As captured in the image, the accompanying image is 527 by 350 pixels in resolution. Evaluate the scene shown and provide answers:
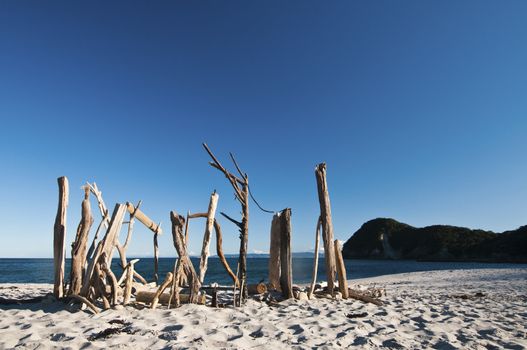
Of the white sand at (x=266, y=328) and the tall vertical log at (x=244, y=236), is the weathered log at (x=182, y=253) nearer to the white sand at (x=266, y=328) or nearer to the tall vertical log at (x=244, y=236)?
A: the white sand at (x=266, y=328)

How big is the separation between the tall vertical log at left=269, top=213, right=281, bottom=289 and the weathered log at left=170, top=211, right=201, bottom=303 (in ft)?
6.39

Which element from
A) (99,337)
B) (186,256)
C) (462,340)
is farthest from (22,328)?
(462,340)

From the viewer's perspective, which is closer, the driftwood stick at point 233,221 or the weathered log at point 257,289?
the driftwood stick at point 233,221

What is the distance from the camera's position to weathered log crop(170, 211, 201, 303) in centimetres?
664

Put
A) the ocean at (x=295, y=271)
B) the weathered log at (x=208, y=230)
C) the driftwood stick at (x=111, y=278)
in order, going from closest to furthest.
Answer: the driftwood stick at (x=111, y=278) → the weathered log at (x=208, y=230) → the ocean at (x=295, y=271)

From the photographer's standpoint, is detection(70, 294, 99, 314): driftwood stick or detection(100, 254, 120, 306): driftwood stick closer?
detection(70, 294, 99, 314): driftwood stick

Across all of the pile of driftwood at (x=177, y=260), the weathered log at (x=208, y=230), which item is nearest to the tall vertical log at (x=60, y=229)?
the pile of driftwood at (x=177, y=260)

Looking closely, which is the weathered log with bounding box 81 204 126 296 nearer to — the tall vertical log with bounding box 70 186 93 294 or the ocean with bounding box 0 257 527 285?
the tall vertical log with bounding box 70 186 93 294

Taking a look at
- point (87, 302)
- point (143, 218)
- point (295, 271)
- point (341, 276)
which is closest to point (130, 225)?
point (143, 218)

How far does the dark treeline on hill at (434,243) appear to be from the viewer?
4938 cm

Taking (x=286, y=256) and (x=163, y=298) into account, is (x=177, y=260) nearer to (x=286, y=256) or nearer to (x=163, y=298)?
(x=163, y=298)

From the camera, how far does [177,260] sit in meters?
6.59

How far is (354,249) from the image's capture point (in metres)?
97.1

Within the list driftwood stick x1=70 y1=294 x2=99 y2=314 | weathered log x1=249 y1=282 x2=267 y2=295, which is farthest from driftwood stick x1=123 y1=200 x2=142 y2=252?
weathered log x1=249 y1=282 x2=267 y2=295
